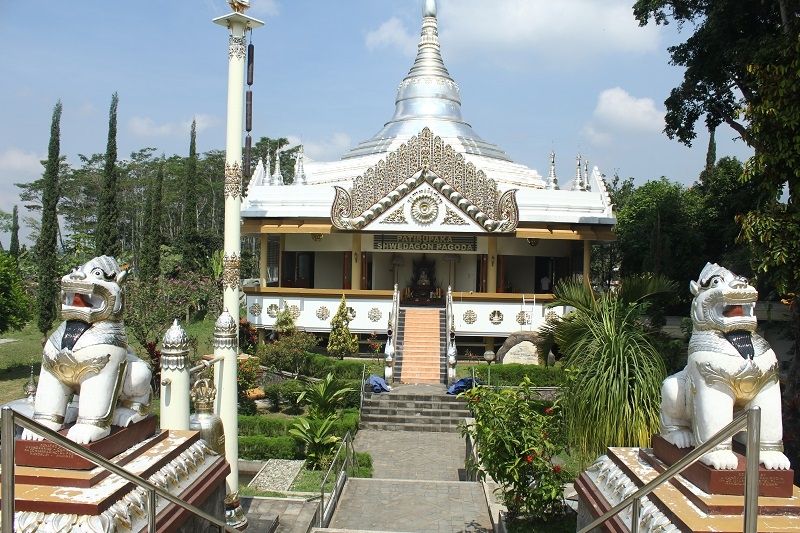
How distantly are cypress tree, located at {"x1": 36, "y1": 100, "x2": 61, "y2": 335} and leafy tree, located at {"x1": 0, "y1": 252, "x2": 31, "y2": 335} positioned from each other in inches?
36.8

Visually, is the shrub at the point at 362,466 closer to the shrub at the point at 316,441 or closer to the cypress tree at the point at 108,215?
the shrub at the point at 316,441

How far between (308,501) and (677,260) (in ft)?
69.6

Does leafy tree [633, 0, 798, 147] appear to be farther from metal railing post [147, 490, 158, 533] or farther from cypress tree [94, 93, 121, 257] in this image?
cypress tree [94, 93, 121, 257]

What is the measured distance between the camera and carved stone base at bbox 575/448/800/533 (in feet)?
13.2

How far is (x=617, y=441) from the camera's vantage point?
6969 mm

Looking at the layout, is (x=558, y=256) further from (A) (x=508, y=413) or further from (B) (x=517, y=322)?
(A) (x=508, y=413)

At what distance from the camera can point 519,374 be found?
16250 millimetres

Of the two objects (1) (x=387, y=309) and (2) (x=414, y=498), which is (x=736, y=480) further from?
(1) (x=387, y=309)

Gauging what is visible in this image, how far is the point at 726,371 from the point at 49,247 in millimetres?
21234

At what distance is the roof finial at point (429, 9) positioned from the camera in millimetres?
30297

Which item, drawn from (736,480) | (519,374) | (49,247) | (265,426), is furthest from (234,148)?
(49,247)

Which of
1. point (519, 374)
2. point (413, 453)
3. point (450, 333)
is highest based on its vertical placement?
point (450, 333)

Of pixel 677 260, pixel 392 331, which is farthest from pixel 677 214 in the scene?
pixel 392 331

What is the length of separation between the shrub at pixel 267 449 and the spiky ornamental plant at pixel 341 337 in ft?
21.3
